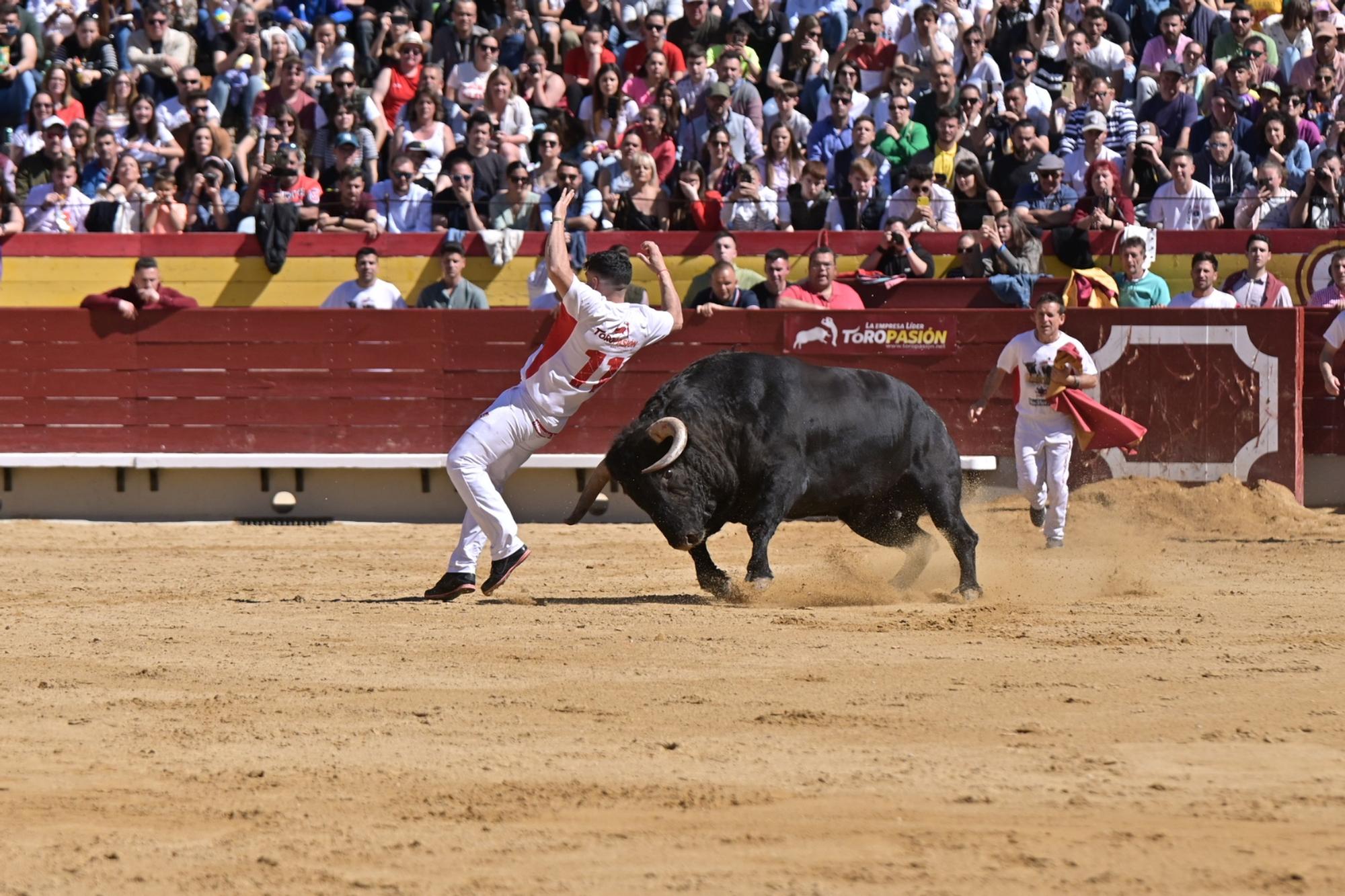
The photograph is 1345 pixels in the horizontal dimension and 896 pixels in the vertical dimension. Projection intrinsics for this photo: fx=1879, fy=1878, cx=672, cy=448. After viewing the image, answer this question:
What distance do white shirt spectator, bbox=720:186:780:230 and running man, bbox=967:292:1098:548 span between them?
3025mm

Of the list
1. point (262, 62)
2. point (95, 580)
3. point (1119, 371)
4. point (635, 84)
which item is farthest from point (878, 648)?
point (262, 62)

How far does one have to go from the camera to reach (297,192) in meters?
14.1

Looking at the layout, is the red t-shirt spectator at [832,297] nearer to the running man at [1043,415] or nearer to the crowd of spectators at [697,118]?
the crowd of spectators at [697,118]

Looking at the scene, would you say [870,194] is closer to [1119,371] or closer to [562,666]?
[1119,371]

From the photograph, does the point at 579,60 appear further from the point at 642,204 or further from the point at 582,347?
the point at 582,347

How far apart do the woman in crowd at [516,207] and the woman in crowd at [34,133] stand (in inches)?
153

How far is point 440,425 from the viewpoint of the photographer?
A: 43.9 feet

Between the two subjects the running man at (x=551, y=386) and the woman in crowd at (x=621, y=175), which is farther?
the woman in crowd at (x=621, y=175)

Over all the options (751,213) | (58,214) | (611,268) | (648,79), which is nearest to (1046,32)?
(751,213)

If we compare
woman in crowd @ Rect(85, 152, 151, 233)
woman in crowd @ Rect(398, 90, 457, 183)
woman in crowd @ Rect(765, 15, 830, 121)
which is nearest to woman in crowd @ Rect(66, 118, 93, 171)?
woman in crowd @ Rect(85, 152, 151, 233)

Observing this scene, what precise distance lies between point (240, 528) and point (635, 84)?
190 inches

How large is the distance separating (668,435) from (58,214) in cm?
779

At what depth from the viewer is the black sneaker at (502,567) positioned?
8328mm

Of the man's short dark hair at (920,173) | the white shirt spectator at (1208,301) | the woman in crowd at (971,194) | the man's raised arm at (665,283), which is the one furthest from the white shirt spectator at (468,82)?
the man's raised arm at (665,283)
